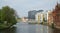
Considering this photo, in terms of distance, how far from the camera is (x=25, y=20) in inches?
7057

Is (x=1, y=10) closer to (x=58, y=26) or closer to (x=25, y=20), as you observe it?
(x=58, y=26)

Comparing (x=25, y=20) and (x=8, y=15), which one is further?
(x=25, y=20)

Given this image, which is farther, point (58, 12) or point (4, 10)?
point (58, 12)

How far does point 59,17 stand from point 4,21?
65.3ft

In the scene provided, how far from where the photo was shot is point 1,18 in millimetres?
59531

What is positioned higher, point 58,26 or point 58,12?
point 58,12

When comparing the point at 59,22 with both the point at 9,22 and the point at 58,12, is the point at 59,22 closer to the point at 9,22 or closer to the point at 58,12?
the point at 58,12

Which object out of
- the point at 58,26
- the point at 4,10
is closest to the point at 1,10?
the point at 4,10

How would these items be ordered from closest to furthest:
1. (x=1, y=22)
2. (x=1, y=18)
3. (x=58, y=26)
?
(x=1, y=18)
(x=1, y=22)
(x=58, y=26)

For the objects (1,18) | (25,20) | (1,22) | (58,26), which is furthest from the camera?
(25,20)

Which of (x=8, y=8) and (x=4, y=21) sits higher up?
(x=8, y=8)

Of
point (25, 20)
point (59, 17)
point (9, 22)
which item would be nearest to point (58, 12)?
point (59, 17)

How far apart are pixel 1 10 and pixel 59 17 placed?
68.9 feet

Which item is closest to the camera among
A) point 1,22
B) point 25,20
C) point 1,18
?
point 1,18
